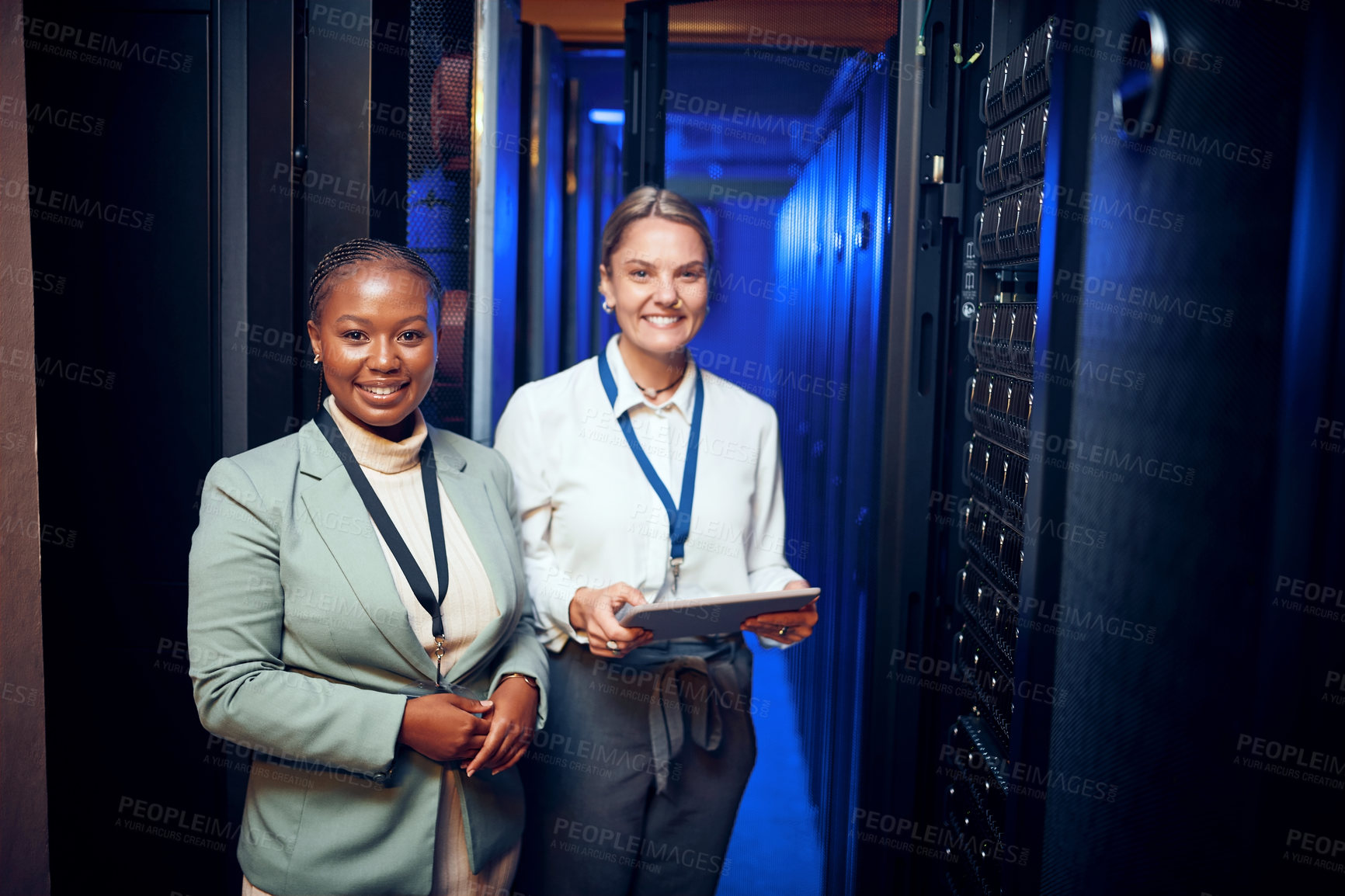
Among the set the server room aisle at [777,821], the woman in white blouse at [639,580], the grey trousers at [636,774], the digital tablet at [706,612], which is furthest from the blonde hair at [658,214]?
the server room aisle at [777,821]

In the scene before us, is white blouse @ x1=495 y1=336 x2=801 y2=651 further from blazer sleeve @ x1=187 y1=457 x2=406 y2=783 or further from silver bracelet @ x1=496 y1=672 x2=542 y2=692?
blazer sleeve @ x1=187 y1=457 x2=406 y2=783

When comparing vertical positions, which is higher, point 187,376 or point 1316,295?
point 1316,295

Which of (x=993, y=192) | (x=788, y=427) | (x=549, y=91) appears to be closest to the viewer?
(x=993, y=192)

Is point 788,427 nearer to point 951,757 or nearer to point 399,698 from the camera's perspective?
point 951,757

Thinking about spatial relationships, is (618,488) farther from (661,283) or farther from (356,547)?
(356,547)

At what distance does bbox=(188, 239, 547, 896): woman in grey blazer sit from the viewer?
1533 millimetres

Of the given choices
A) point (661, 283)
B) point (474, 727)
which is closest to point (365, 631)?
point (474, 727)

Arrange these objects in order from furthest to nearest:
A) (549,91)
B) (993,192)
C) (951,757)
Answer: (549,91) < (951,757) < (993,192)

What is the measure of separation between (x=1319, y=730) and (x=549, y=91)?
8.24 ft

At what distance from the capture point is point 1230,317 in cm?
114

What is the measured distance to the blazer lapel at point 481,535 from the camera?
170 cm

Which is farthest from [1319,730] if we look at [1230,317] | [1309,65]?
[1309,65]

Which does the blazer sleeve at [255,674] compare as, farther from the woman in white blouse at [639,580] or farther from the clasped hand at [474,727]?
the woman in white blouse at [639,580]

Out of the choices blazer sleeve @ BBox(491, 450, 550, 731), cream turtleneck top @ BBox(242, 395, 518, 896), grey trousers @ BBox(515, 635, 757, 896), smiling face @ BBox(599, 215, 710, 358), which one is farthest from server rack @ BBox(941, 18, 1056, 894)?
cream turtleneck top @ BBox(242, 395, 518, 896)
